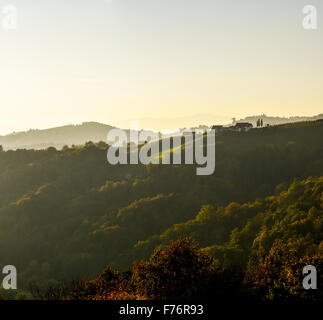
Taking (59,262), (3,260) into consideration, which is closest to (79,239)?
(59,262)

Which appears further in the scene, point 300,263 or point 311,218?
point 311,218

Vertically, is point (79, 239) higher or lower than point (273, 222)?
lower

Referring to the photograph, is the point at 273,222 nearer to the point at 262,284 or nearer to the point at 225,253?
the point at 225,253

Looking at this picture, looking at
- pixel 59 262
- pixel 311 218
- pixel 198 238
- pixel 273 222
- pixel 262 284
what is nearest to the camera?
pixel 262 284

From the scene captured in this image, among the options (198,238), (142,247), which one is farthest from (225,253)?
(142,247)

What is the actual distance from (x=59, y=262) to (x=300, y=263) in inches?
5471

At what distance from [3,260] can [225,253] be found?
115m

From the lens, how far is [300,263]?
61.0 m
